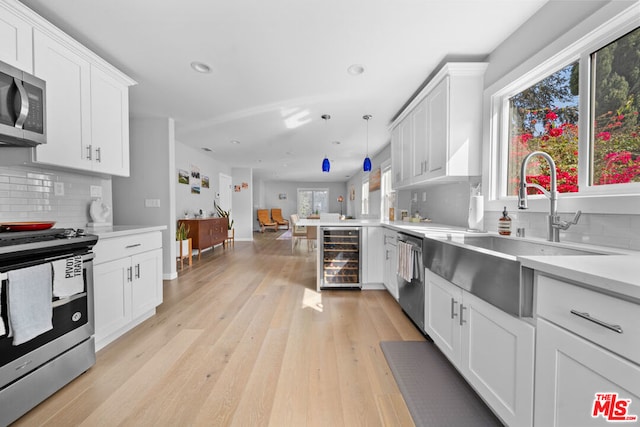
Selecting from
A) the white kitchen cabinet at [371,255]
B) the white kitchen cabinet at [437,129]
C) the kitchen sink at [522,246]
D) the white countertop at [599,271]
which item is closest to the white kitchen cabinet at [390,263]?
the white kitchen cabinet at [371,255]

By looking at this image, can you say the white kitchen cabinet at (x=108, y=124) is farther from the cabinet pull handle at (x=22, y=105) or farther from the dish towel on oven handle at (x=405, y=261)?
the dish towel on oven handle at (x=405, y=261)

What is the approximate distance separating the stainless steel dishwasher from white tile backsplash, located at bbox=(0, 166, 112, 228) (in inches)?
119

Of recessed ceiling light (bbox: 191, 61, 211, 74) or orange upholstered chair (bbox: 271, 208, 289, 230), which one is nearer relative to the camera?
recessed ceiling light (bbox: 191, 61, 211, 74)

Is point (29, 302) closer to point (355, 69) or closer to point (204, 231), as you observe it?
point (355, 69)

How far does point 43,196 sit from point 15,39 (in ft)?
3.68

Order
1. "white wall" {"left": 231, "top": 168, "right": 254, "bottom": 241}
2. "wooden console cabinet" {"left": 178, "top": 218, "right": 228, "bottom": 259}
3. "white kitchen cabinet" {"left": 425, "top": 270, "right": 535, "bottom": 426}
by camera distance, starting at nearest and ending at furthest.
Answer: "white kitchen cabinet" {"left": 425, "top": 270, "right": 535, "bottom": 426} < "wooden console cabinet" {"left": 178, "top": 218, "right": 228, "bottom": 259} < "white wall" {"left": 231, "top": 168, "right": 254, "bottom": 241}

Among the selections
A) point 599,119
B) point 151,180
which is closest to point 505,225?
point 599,119

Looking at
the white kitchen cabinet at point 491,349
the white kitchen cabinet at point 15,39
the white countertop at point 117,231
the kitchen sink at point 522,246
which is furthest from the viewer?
the white countertop at point 117,231

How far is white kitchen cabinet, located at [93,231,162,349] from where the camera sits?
6.19ft

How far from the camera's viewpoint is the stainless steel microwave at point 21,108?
1454mm

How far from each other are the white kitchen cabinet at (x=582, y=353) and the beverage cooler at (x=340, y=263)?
7.98ft

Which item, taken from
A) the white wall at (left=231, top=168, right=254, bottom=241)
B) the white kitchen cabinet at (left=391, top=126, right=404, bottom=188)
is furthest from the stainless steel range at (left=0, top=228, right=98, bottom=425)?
the white wall at (left=231, top=168, right=254, bottom=241)

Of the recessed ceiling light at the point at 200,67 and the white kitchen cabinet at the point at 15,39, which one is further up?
the recessed ceiling light at the point at 200,67

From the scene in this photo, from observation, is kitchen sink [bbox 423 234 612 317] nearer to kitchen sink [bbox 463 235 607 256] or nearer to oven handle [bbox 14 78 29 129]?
kitchen sink [bbox 463 235 607 256]
